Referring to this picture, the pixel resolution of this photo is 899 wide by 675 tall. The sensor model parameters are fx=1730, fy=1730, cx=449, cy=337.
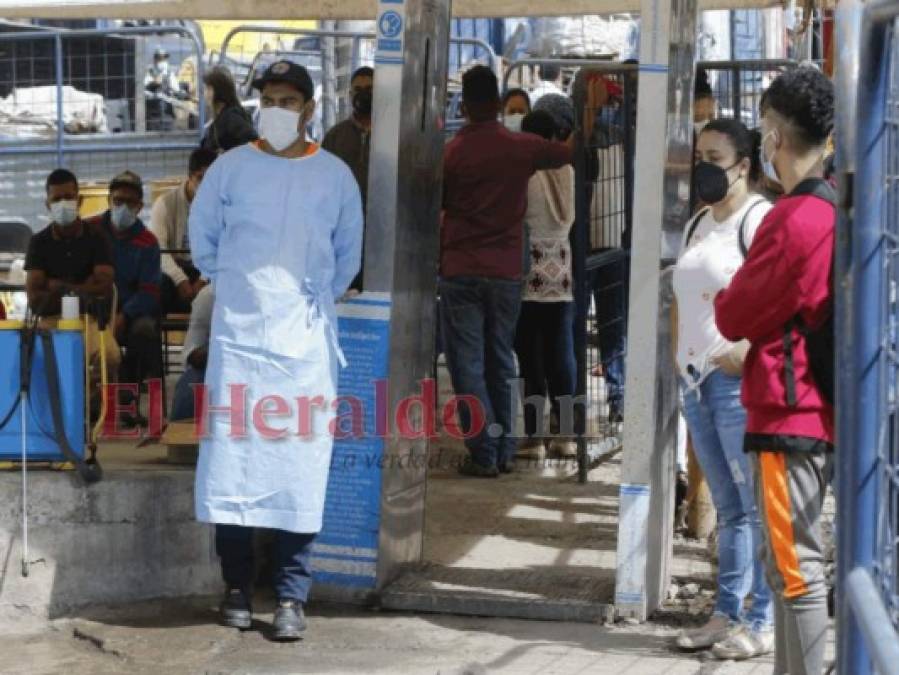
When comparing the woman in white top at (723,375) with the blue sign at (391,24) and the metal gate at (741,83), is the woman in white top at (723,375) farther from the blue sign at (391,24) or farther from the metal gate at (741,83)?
the metal gate at (741,83)

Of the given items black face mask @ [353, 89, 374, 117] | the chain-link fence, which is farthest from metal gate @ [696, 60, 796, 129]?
the chain-link fence

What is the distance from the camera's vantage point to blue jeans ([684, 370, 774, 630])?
218 inches

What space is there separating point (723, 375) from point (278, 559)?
181cm

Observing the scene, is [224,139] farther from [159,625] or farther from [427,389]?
[159,625]

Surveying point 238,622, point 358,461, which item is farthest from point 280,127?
point 238,622

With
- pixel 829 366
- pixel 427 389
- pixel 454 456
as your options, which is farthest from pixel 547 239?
pixel 829 366

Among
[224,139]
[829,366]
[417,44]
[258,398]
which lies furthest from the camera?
[224,139]

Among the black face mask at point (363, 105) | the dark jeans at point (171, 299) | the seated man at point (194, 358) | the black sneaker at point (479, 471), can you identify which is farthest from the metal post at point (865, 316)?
the dark jeans at point (171, 299)

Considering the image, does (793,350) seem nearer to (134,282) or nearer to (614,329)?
(614,329)

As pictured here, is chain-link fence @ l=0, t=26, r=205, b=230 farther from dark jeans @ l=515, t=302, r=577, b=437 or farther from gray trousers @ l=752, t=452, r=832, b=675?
gray trousers @ l=752, t=452, r=832, b=675

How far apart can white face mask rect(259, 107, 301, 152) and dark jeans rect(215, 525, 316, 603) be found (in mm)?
1387

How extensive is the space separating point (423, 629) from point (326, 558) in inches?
21.4

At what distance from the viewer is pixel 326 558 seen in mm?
6660

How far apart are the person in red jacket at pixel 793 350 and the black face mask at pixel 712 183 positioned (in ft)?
2.74
